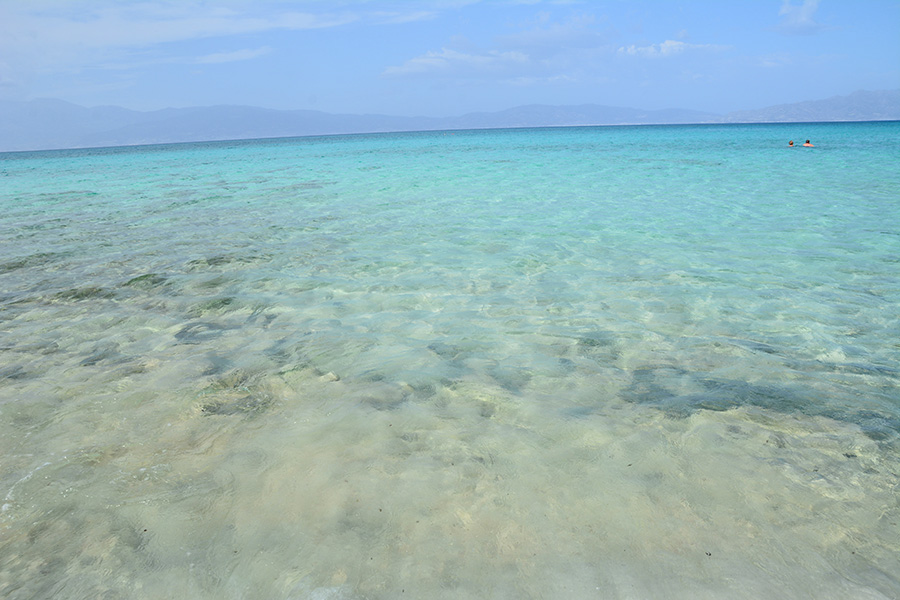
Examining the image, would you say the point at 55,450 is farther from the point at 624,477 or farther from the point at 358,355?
the point at 624,477

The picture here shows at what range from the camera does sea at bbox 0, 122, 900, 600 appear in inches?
91.4

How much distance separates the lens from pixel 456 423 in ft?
11.3

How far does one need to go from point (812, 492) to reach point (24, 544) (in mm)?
3740

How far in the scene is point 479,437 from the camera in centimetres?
327

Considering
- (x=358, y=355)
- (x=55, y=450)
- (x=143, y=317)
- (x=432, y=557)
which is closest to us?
(x=432, y=557)

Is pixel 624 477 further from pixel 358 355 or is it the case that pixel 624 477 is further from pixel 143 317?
pixel 143 317

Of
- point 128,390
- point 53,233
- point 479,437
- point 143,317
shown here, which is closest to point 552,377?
point 479,437

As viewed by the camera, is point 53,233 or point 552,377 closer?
point 552,377

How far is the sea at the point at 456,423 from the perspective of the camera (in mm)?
2320

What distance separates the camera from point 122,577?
2.28 metres

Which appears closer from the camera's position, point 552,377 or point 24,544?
point 24,544

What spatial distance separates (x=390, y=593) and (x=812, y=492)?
2141 mm

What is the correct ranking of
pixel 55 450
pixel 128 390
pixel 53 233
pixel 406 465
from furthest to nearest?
pixel 53 233
pixel 128 390
pixel 55 450
pixel 406 465

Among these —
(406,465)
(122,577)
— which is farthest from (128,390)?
(406,465)
